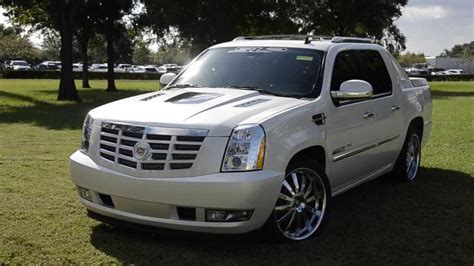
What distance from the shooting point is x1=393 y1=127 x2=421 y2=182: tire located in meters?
6.80

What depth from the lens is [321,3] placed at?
125 feet

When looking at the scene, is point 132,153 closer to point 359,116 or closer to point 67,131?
point 359,116

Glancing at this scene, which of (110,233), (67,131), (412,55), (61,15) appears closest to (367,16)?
(61,15)

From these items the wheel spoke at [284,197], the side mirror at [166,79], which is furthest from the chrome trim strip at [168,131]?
the side mirror at [166,79]

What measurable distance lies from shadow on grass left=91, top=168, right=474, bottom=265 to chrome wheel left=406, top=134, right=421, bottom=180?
3.76ft

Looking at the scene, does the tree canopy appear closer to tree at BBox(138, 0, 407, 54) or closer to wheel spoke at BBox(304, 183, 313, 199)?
tree at BBox(138, 0, 407, 54)

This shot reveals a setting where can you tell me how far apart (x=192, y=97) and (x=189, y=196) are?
46.4 inches

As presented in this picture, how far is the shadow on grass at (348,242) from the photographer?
4.22 meters

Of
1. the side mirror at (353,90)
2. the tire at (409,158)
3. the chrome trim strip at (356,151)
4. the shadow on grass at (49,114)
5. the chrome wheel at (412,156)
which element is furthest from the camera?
the shadow on grass at (49,114)

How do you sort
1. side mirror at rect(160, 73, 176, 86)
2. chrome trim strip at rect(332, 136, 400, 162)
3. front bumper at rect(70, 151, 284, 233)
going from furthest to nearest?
side mirror at rect(160, 73, 176, 86)
chrome trim strip at rect(332, 136, 400, 162)
front bumper at rect(70, 151, 284, 233)

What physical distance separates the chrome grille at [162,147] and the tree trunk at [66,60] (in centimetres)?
1992

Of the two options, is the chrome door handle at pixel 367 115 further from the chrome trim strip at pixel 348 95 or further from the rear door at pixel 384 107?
the chrome trim strip at pixel 348 95

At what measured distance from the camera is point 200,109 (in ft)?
14.4

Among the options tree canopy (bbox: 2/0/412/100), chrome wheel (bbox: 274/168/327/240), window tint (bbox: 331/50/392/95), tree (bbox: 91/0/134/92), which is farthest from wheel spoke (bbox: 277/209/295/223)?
tree (bbox: 91/0/134/92)
